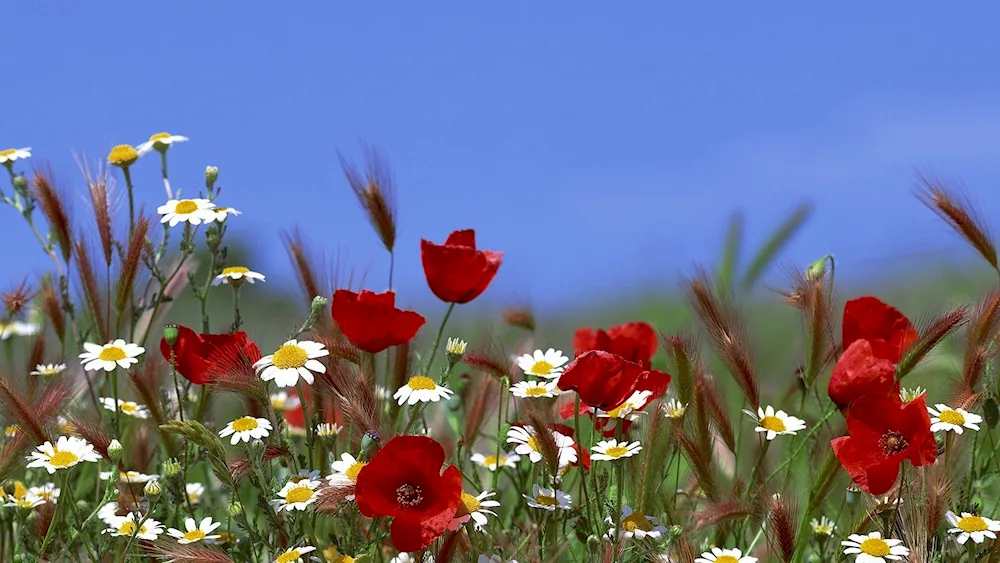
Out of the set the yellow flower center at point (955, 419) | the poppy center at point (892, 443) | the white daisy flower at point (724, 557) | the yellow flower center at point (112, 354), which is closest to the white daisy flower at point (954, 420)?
the yellow flower center at point (955, 419)

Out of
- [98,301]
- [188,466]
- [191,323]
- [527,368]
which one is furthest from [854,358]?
[191,323]

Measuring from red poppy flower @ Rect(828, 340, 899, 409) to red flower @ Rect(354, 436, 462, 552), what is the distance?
0.84 meters

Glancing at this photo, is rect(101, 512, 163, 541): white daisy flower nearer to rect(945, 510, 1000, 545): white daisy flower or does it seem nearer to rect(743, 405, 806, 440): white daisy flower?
rect(743, 405, 806, 440): white daisy flower

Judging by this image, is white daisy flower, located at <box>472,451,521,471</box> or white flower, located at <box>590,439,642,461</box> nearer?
white flower, located at <box>590,439,642,461</box>

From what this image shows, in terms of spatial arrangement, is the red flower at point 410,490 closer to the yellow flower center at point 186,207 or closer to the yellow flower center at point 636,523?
the yellow flower center at point 636,523

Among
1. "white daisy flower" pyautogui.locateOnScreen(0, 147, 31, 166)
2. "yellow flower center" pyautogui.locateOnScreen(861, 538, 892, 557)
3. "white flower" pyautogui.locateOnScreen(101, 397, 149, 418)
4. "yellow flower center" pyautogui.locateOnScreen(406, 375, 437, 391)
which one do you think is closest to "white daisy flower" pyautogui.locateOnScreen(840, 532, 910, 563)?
"yellow flower center" pyautogui.locateOnScreen(861, 538, 892, 557)

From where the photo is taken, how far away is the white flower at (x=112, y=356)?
2336mm

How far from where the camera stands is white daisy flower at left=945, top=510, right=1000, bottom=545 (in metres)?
2.08

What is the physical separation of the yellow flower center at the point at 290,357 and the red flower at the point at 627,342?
0.80 m

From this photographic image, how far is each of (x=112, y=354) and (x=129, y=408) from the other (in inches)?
21.6

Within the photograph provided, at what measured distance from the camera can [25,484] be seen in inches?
113

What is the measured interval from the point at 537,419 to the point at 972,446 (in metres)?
1.12

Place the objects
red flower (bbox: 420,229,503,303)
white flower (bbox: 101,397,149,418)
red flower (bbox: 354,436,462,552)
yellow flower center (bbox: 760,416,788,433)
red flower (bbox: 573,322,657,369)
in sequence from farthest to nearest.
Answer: white flower (bbox: 101,397,149,418) → red flower (bbox: 573,322,657,369) → red flower (bbox: 420,229,503,303) → yellow flower center (bbox: 760,416,788,433) → red flower (bbox: 354,436,462,552)

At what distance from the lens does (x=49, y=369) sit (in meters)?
2.75
